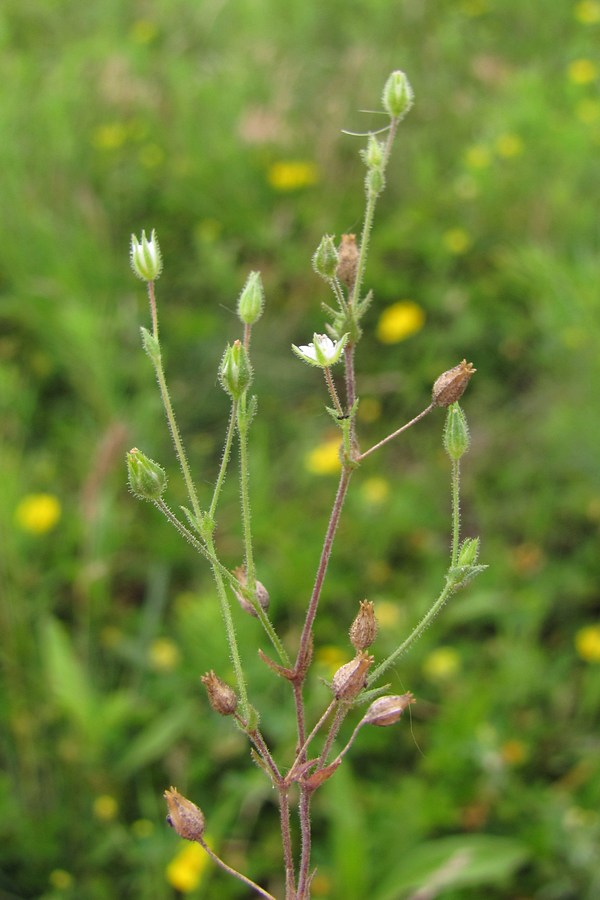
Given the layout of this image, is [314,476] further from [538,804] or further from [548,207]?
[548,207]

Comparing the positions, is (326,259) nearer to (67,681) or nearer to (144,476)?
(144,476)

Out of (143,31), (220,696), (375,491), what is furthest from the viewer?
(143,31)

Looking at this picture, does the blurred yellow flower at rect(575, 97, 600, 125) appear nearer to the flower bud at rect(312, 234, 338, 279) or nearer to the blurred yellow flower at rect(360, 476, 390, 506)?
the blurred yellow flower at rect(360, 476, 390, 506)

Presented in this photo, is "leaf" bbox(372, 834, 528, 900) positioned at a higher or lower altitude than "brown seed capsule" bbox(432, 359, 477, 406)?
lower

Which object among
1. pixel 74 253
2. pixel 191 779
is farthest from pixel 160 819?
pixel 74 253

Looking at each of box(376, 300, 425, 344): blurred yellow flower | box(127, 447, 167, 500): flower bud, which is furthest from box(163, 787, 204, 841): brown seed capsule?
box(376, 300, 425, 344): blurred yellow flower

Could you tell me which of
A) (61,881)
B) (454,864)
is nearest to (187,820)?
(454,864)

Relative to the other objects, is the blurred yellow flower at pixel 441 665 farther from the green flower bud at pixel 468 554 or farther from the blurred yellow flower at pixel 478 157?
the blurred yellow flower at pixel 478 157
